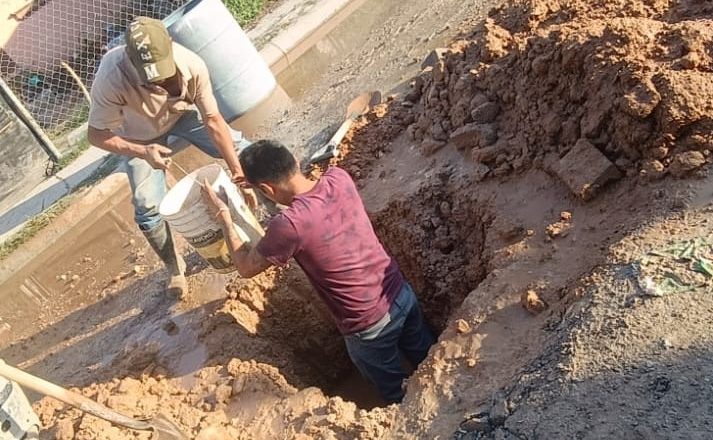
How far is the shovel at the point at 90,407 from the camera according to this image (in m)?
2.95

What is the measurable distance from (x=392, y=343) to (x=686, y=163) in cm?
161

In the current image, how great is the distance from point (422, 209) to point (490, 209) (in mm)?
500

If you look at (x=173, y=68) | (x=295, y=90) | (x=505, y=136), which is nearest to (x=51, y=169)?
(x=295, y=90)

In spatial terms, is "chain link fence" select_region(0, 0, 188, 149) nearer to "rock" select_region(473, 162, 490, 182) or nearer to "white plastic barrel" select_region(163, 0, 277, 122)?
"white plastic barrel" select_region(163, 0, 277, 122)

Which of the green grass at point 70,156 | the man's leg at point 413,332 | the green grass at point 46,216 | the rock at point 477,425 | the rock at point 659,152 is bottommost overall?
the man's leg at point 413,332

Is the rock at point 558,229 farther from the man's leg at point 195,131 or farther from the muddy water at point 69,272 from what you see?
the muddy water at point 69,272

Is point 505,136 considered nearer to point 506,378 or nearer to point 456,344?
point 456,344

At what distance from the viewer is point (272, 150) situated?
324 cm

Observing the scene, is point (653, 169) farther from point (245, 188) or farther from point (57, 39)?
point (57, 39)

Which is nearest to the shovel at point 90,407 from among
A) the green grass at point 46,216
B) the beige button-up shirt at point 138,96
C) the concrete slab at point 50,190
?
the beige button-up shirt at point 138,96

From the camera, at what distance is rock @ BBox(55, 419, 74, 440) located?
3826 millimetres

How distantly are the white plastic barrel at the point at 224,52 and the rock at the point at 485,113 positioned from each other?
2.56 metres

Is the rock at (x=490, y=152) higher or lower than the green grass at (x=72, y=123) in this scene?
lower

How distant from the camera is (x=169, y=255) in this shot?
4.89m
